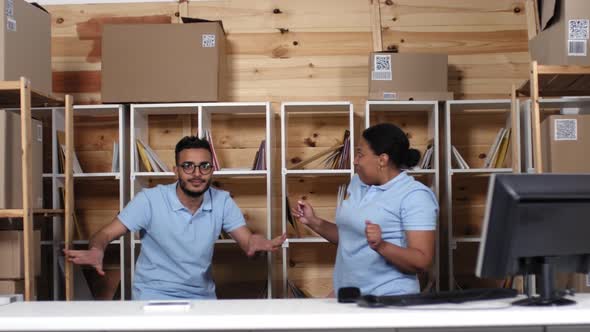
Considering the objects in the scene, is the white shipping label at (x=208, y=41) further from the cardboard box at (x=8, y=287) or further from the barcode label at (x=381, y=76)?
the cardboard box at (x=8, y=287)

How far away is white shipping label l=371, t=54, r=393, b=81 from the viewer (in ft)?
12.7

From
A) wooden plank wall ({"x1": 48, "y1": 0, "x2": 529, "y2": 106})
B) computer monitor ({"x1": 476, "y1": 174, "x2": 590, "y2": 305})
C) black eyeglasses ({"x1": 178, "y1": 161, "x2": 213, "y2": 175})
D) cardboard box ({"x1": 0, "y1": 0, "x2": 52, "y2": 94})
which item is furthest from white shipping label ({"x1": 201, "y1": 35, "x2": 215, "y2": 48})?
computer monitor ({"x1": 476, "y1": 174, "x2": 590, "y2": 305})

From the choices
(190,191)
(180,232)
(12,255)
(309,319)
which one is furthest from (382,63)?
(309,319)

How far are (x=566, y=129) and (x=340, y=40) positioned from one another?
5.22 feet

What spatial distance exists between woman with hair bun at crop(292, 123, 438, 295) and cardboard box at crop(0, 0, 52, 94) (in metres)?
1.44

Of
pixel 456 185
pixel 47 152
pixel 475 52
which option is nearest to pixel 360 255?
pixel 456 185

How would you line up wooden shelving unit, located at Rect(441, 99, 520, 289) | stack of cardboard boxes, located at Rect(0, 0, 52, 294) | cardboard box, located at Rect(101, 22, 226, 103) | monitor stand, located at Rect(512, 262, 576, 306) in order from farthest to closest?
wooden shelving unit, located at Rect(441, 99, 520, 289) < cardboard box, located at Rect(101, 22, 226, 103) < stack of cardboard boxes, located at Rect(0, 0, 52, 294) < monitor stand, located at Rect(512, 262, 576, 306)

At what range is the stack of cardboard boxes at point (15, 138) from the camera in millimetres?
3002

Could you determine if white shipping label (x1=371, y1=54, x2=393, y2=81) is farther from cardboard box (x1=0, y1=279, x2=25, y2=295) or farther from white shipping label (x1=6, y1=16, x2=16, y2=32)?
cardboard box (x1=0, y1=279, x2=25, y2=295)

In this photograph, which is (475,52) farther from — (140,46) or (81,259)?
(81,259)

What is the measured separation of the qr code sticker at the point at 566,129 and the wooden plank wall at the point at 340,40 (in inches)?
47.4

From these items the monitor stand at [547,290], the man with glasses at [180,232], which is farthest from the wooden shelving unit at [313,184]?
the monitor stand at [547,290]

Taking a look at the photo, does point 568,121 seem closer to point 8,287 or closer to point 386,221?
point 386,221

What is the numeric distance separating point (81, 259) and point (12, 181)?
1.85 ft
